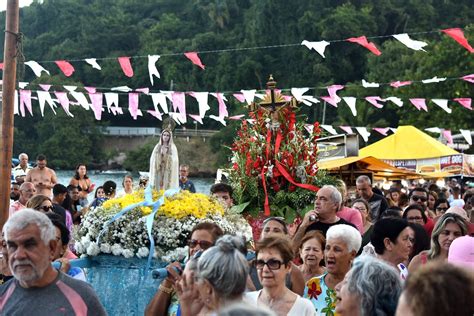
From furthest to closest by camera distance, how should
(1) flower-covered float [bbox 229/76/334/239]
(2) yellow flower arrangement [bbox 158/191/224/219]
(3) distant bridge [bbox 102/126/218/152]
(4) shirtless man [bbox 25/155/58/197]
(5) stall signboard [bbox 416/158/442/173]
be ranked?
(3) distant bridge [bbox 102/126/218/152], (5) stall signboard [bbox 416/158/442/173], (4) shirtless man [bbox 25/155/58/197], (1) flower-covered float [bbox 229/76/334/239], (2) yellow flower arrangement [bbox 158/191/224/219]

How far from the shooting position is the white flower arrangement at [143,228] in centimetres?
691

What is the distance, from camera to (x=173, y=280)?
17.4 feet

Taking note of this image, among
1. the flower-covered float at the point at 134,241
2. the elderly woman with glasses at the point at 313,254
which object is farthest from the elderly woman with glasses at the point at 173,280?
the flower-covered float at the point at 134,241

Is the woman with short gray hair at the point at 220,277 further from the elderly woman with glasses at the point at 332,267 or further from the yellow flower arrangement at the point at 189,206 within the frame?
the yellow flower arrangement at the point at 189,206

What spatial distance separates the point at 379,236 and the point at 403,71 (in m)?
51.8

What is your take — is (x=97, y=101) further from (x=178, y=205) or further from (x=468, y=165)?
(x=468, y=165)

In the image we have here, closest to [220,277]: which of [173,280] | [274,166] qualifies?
[173,280]

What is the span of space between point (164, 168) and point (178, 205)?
209cm

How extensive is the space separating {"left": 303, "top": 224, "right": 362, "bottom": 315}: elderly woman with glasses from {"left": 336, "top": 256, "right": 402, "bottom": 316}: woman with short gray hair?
182 cm

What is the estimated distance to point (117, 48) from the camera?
80.3 metres

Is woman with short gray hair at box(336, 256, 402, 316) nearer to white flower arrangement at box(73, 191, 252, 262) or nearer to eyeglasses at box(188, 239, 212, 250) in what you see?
eyeglasses at box(188, 239, 212, 250)

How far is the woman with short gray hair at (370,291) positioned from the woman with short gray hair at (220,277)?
0.46 meters

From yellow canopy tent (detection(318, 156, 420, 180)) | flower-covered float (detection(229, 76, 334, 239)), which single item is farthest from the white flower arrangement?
yellow canopy tent (detection(318, 156, 420, 180))

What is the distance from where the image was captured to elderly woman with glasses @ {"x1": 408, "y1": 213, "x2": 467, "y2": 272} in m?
→ 6.77
